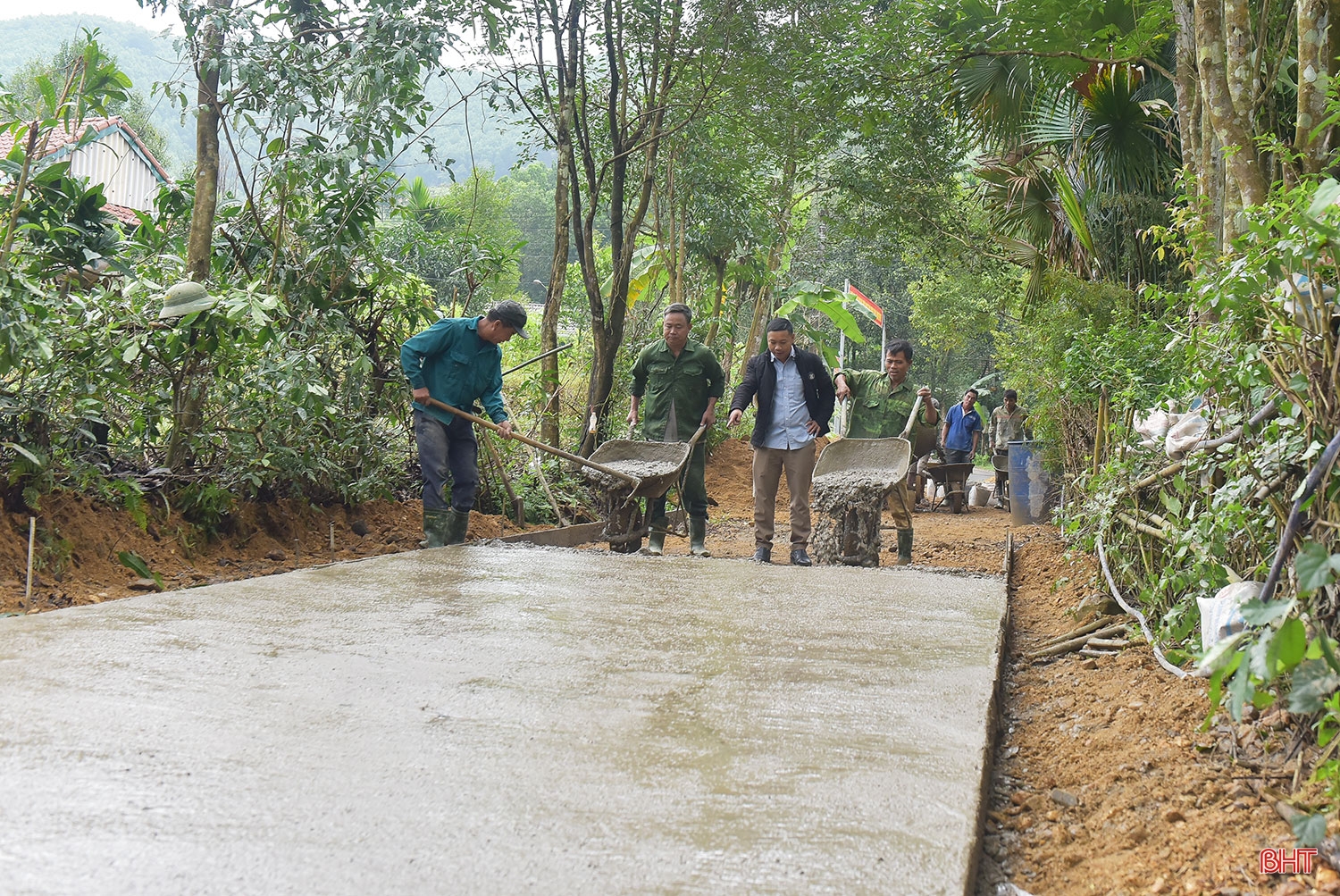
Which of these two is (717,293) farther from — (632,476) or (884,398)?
(632,476)

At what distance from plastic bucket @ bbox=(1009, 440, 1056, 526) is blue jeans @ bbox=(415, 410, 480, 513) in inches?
244

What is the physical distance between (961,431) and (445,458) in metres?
9.83

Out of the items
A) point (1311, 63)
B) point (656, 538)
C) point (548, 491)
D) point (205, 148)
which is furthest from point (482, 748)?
point (548, 491)

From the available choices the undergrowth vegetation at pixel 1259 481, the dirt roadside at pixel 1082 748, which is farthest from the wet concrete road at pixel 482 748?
the undergrowth vegetation at pixel 1259 481

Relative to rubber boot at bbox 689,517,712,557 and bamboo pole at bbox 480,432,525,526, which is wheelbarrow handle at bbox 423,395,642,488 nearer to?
rubber boot at bbox 689,517,712,557

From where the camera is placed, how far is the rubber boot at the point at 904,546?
7672 mm

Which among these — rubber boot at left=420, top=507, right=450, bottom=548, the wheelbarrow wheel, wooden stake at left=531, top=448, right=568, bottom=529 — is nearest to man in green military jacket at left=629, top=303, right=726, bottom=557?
the wheelbarrow wheel

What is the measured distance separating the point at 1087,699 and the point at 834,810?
1.70m

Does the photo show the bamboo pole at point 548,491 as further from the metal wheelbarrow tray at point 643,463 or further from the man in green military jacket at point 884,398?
the man in green military jacket at point 884,398

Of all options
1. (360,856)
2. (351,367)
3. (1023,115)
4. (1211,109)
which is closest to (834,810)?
(360,856)

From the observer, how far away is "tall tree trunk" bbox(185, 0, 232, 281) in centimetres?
597

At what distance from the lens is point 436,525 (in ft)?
21.9

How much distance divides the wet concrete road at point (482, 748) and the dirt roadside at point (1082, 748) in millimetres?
219

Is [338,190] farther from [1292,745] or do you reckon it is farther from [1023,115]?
[1023,115]
